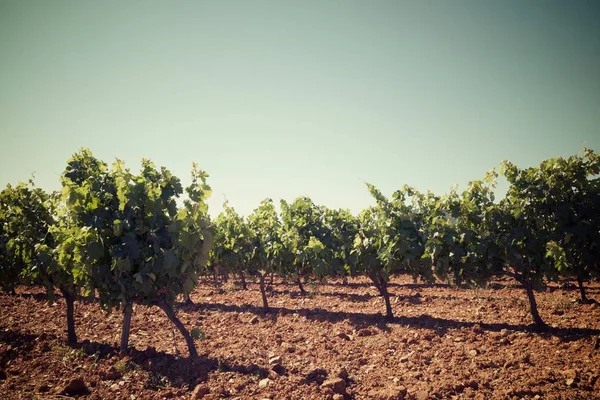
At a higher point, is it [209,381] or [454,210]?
[454,210]

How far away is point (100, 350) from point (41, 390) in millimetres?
2652

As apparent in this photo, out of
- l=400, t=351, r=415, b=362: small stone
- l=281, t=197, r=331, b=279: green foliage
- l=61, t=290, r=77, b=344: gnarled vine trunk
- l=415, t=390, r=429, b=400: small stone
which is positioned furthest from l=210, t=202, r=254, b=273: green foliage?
l=415, t=390, r=429, b=400: small stone

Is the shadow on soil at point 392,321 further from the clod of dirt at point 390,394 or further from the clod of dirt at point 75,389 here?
the clod of dirt at point 75,389

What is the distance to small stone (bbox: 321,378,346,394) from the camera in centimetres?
674

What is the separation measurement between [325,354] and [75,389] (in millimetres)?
6472

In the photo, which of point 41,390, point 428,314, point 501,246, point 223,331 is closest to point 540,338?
point 501,246

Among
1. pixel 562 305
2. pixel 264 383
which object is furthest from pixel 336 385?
pixel 562 305

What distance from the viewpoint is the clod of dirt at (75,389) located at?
23.2 feet

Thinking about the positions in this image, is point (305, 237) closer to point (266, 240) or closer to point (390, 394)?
point (266, 240)

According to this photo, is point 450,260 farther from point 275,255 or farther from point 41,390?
point 41,390

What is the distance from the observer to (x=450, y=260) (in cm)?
1059

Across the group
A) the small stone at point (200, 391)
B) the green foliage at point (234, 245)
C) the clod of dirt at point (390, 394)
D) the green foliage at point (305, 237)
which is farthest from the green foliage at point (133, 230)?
the green foliage at point (234, 245)

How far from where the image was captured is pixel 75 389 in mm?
7109

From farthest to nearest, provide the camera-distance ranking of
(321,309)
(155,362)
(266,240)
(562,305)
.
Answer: (266,240) < (321,309) < (562,305) < (155,362)
